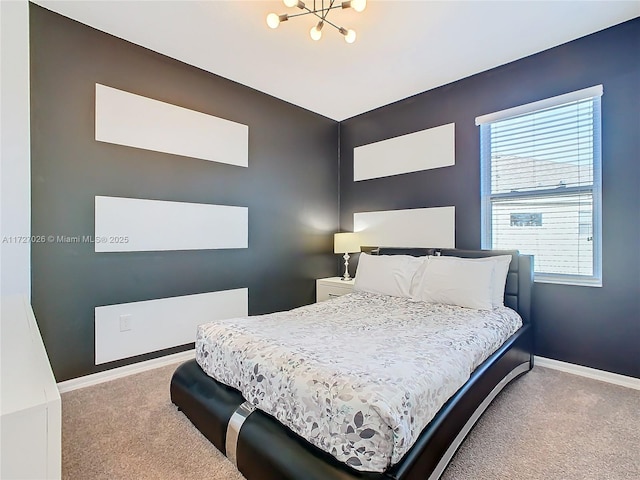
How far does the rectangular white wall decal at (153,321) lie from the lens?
2535 millimetres

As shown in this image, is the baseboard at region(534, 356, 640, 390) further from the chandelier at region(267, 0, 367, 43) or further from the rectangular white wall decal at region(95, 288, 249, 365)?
the chandelier at region(267, 0, 367, 43)

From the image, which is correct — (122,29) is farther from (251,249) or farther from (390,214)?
(390,214)

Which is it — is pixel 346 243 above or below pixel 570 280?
above

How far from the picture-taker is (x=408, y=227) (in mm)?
3656

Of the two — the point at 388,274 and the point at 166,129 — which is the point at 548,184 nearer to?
the point at 388,274

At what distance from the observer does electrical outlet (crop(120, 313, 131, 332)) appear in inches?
102

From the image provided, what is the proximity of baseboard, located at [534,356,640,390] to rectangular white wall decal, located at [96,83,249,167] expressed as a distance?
3.32m

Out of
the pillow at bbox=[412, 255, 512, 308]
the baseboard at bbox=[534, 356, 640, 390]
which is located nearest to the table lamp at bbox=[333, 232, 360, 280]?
the pillow at bbox=[412, 255, 512, 308]

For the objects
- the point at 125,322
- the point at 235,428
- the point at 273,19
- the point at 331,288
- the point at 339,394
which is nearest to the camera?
the point at 339,394

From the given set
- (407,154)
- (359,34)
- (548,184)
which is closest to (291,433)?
(359,34)

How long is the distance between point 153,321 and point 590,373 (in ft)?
11.7

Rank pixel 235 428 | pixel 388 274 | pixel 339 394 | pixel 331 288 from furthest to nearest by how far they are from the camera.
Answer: pixel 331 288 → pixel 388 274 → pixel 235 428 → pixel 339 394

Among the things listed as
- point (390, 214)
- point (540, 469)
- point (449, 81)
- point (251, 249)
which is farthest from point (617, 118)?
point (251, 249)

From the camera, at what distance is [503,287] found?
106 inches
